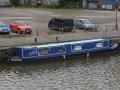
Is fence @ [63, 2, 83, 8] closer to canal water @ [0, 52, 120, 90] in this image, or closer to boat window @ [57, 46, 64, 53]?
canal water @ [0, 52, 120, 90]

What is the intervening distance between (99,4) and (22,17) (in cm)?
2933

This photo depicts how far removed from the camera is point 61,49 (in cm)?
4553

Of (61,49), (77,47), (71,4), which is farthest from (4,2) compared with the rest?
(61,49)

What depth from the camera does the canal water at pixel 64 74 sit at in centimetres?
3553

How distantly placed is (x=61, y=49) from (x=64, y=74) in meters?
6.55

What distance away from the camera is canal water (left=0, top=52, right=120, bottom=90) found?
35.5m

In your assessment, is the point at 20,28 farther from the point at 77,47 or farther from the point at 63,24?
the point at 77,47

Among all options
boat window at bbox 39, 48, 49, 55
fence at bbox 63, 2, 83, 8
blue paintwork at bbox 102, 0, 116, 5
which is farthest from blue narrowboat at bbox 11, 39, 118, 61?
blue paintwork at bbox 102, 0, 116, 5

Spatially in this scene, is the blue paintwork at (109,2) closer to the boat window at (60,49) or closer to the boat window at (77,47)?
the boat window at (77,47)

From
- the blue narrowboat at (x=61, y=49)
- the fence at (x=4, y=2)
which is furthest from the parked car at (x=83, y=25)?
the fence at (x=4, y=2)

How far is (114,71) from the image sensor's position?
134 ft

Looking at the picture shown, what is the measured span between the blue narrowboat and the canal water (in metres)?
0.67

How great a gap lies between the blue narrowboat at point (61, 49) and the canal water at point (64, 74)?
67 cm

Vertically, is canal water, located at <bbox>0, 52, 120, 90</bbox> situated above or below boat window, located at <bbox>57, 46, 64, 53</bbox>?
below
